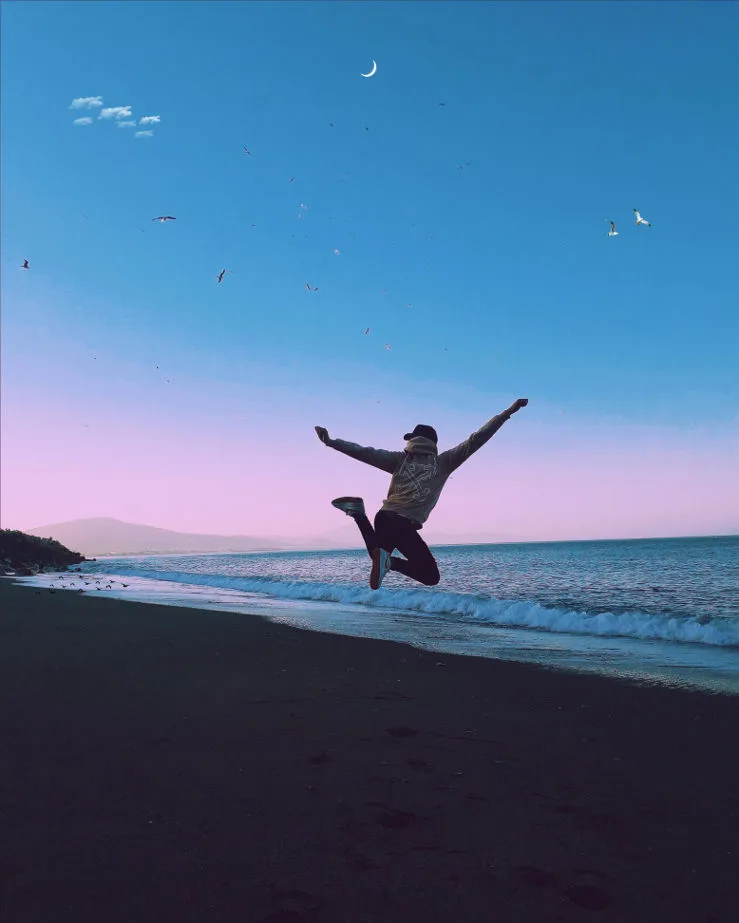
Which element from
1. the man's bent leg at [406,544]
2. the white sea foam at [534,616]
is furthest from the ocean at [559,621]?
the man's bent leg at [406,544]

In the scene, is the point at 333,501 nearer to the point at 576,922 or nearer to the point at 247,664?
the point at 247,664

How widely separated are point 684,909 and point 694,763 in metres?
2.22

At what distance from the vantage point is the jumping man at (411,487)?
6.42 metres

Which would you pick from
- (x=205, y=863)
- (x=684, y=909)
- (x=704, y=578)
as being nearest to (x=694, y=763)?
(x=684, y=909)

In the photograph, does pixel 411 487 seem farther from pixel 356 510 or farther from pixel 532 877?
pixel 532 877

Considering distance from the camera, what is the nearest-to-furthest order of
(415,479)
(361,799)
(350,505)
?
(361,799) → (415,479) → (350,505)

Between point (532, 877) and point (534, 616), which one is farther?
point (534, 616)

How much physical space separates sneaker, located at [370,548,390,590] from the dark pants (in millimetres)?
70

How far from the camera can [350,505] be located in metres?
6.86

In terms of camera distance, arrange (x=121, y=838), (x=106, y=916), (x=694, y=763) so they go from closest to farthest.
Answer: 1. (x=106, y=916)
2. (x=121, y=838)
3. (x=694, y=763)

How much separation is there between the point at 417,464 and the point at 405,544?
33.5 inches

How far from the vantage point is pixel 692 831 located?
12.2 ft

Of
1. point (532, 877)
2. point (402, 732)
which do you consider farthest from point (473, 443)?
point (532, 877)

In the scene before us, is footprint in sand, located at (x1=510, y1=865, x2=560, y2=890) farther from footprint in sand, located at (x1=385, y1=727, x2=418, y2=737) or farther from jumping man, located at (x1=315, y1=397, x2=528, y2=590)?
jumping man, located at (x1=315, y1=397, x2=528, y2=590)
